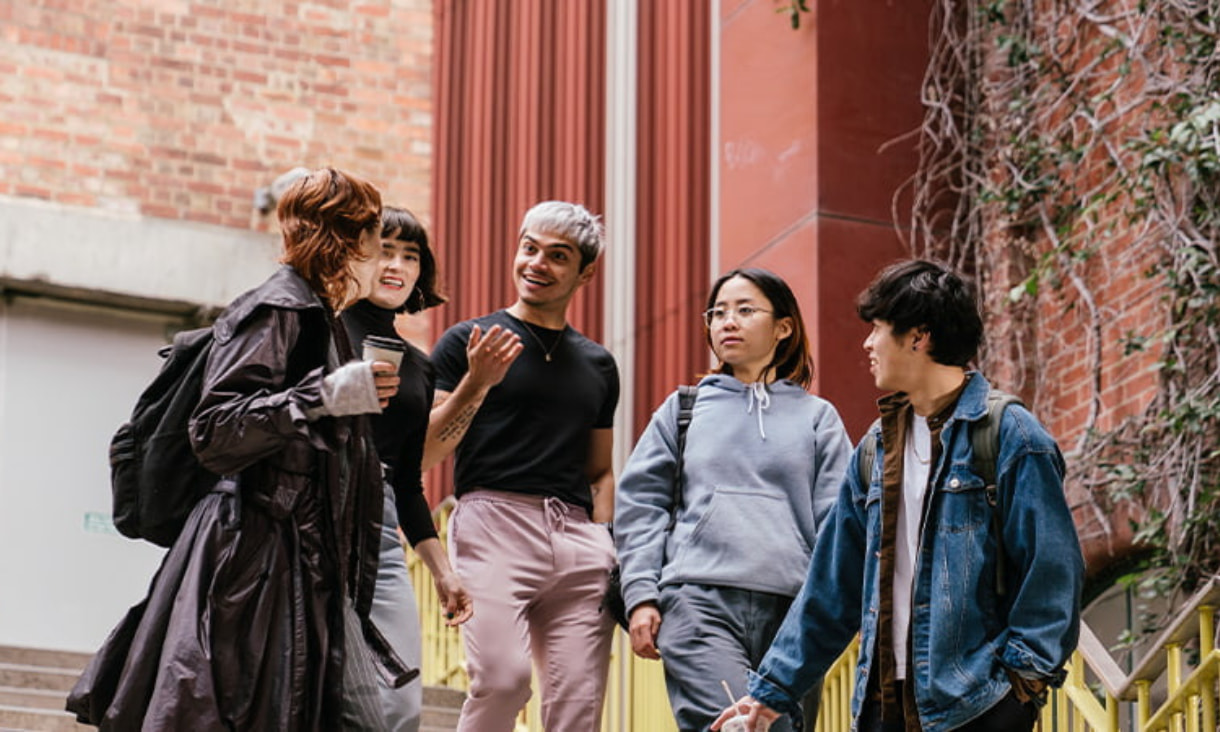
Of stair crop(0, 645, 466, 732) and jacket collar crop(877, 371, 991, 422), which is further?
stair crop(0, 645, 466, 732)

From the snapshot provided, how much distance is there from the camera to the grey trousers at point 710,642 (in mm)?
5906

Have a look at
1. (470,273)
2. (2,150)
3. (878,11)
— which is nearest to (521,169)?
(470,273)

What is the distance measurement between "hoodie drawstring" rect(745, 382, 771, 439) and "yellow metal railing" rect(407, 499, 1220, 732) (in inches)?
35.2

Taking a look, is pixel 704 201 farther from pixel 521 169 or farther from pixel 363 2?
pixel 363 2

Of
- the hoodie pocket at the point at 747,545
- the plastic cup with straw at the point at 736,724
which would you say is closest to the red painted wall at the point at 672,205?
the hoodie pocket at the point at 747,545

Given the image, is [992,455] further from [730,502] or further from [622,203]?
[622,203]

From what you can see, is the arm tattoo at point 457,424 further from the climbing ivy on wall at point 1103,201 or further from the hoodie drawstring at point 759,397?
the climbing ivy on wall at point 1103,201

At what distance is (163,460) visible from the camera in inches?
192

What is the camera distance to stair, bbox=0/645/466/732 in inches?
323

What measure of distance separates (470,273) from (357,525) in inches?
320

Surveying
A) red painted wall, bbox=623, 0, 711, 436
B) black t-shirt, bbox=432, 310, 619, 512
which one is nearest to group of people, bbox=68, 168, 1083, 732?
black t-shirt, bbox=432, 310, 619, 512

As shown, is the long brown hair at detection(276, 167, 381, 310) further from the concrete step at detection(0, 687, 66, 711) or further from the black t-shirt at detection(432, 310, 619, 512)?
the concrete step at detection(0, 687, 66, 711)

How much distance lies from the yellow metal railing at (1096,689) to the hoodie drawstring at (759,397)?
89 centimetres

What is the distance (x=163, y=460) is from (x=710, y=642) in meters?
1.74
